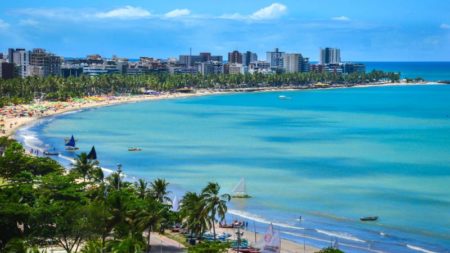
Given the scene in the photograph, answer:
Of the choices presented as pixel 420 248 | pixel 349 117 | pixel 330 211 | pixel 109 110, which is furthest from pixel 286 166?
pixel 109 110

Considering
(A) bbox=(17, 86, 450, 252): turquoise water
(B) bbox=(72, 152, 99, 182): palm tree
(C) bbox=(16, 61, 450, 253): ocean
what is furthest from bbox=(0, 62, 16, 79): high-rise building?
(B) bbox=(72, 152, 99, 182): palm tree

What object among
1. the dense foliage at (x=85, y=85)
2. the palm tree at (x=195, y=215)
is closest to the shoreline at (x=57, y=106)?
the dense foliage at (x=85, y=85)

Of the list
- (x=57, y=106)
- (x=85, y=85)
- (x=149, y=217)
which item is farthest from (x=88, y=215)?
(x=85, y=85)

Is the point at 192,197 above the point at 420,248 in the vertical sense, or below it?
above

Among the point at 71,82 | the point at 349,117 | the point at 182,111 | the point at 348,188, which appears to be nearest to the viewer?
the point at 348,188

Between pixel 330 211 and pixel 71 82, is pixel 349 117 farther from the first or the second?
pixel 330 211

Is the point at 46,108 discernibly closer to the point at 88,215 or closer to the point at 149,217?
the point at 149,217

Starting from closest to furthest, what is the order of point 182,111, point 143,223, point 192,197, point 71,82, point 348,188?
point 143,223 → point 192,197 → point 348,188 → point 182,111 → point 71,82
